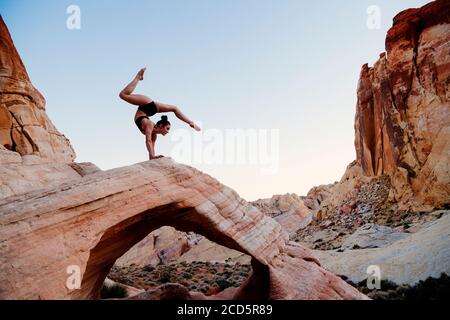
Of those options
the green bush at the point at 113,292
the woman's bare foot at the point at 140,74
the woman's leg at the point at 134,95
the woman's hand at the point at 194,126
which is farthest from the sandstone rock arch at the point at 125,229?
the green bush at the point at 113,292

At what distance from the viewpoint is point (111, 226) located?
6.66 m

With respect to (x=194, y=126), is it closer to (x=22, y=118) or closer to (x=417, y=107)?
(x=22, y=118)

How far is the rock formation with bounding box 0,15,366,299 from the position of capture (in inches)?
218

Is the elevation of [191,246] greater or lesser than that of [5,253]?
lesser

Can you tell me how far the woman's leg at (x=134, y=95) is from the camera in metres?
8.49

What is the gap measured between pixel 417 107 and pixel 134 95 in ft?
95.8

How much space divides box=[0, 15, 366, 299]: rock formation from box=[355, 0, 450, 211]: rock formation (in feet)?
72.1

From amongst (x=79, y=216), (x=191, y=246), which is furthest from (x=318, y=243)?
(x=79, y=216)

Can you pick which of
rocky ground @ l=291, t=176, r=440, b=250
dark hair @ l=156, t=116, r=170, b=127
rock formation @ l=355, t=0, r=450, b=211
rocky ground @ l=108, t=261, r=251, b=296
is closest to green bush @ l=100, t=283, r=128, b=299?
rocky ground @ l=108, t=261, r=251, b=296

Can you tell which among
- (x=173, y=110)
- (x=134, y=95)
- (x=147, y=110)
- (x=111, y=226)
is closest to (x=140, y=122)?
(x=147, y=110)

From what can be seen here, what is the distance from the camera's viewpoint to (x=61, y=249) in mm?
5848

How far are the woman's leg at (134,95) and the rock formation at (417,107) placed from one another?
2546 cm
